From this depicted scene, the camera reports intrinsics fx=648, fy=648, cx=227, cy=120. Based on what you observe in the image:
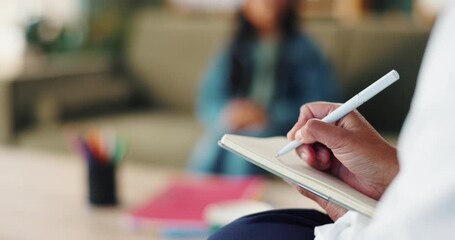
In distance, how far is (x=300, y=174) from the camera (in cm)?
69

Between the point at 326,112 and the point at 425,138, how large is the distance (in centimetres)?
33

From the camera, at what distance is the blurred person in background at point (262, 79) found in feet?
7.36

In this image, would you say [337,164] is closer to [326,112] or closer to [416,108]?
[326,112]

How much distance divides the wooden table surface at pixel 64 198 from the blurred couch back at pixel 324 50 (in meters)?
1.20

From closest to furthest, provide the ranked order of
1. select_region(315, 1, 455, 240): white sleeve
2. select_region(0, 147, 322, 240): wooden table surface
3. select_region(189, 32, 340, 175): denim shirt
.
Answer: select_region(315, 1, 455, 240): white sleeve → select_region(0, 147, 322, 240): wooden table surface → select_region(189, 32, 340, 175): denim shirt

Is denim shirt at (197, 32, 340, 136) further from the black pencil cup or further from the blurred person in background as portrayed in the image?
the black pencil cup

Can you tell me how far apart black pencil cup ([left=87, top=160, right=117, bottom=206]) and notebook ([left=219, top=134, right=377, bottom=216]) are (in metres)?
0.61

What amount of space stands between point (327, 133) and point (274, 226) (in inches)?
5.0

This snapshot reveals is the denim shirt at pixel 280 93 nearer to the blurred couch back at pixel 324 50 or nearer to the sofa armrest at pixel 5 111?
the blurred couch back at pixel 324 50

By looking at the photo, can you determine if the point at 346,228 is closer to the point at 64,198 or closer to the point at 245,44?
the point at 64,198

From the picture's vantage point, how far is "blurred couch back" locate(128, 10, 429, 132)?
2.54 metres

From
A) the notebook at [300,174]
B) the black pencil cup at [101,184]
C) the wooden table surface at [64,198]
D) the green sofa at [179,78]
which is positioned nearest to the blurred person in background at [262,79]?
the green sofa at [179,78]

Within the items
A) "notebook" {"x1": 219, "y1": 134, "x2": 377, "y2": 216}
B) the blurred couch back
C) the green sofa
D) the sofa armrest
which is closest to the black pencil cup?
"notebook" {"x1": 219, "y1": 134, "x2": 377, "y2": 216}

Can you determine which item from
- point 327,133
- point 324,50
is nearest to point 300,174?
point 327,133
